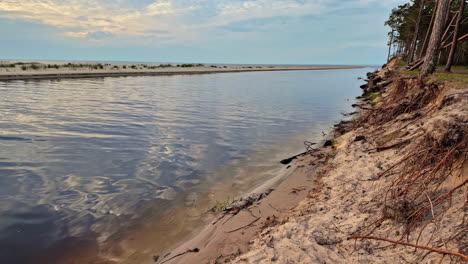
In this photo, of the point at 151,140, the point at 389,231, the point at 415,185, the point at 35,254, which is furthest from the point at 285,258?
the point at 151,140

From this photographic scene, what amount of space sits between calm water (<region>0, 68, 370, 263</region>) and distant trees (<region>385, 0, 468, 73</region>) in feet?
22.6

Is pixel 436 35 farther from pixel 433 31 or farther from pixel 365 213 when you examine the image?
pixel 365 213

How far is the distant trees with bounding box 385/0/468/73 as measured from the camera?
14710 millimetres

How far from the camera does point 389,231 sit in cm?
381

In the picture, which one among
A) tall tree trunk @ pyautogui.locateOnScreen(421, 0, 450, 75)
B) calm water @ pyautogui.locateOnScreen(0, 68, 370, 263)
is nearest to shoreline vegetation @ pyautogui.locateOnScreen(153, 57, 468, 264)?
calm water @ pyautogui.locateOnScreen(0, 68, 370, 263)

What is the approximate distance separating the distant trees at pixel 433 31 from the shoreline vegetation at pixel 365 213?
1015cm

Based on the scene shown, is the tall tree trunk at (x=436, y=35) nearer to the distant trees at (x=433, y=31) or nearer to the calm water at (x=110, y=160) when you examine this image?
the distant trees at (x=433, y=31)

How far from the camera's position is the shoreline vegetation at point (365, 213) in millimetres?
3539

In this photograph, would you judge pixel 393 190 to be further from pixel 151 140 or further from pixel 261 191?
pixel 151 140

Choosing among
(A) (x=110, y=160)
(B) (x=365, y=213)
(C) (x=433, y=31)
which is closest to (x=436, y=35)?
(C) (x=433, y=31)

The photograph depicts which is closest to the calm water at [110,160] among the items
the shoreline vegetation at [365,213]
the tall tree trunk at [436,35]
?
the shoreline vegetation at [365,213]

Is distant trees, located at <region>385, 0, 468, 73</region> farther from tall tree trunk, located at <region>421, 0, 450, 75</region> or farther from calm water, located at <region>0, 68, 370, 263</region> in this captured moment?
calm water, located at <region>0, 68, 370, 263</region>

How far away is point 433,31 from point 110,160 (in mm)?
16928

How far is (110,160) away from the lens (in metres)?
8.59
